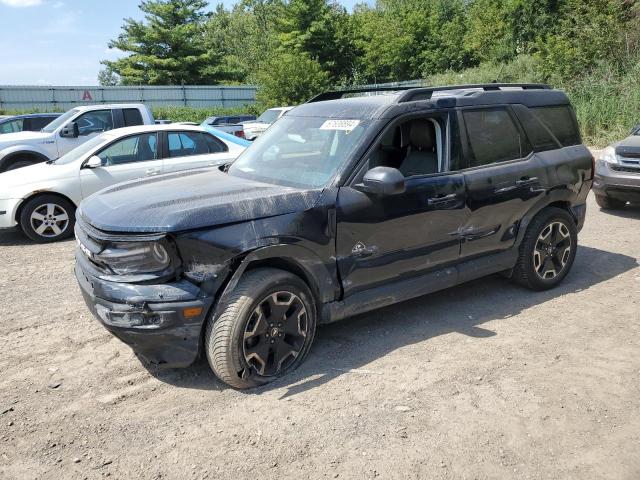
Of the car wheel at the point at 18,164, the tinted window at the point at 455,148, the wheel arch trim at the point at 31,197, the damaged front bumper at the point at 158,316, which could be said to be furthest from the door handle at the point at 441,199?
the car wheel at the point at 18,164

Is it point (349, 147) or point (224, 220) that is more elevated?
point (349, 147)

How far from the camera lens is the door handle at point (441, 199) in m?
4.35

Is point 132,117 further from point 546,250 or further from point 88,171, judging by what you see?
point 546,250

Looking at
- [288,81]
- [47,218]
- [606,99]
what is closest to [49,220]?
[47,218]

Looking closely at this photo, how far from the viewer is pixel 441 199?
4414 mm

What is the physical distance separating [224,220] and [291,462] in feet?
4.77

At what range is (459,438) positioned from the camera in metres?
3.15

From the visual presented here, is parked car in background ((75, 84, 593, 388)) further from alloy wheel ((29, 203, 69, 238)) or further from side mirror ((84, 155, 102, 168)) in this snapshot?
alloy wheel ((29, 203, 69, 238))

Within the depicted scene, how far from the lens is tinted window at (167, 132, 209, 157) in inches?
338

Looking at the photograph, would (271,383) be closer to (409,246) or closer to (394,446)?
(394,446)

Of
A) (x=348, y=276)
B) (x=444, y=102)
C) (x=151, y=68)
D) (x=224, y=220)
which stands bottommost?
(x=348, y=276)

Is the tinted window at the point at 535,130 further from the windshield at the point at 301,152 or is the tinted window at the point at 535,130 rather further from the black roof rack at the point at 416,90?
the windshield at the point at 301,152

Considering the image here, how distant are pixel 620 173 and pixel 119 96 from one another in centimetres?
3227

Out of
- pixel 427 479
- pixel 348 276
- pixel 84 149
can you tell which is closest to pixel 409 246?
pixel 348 276
